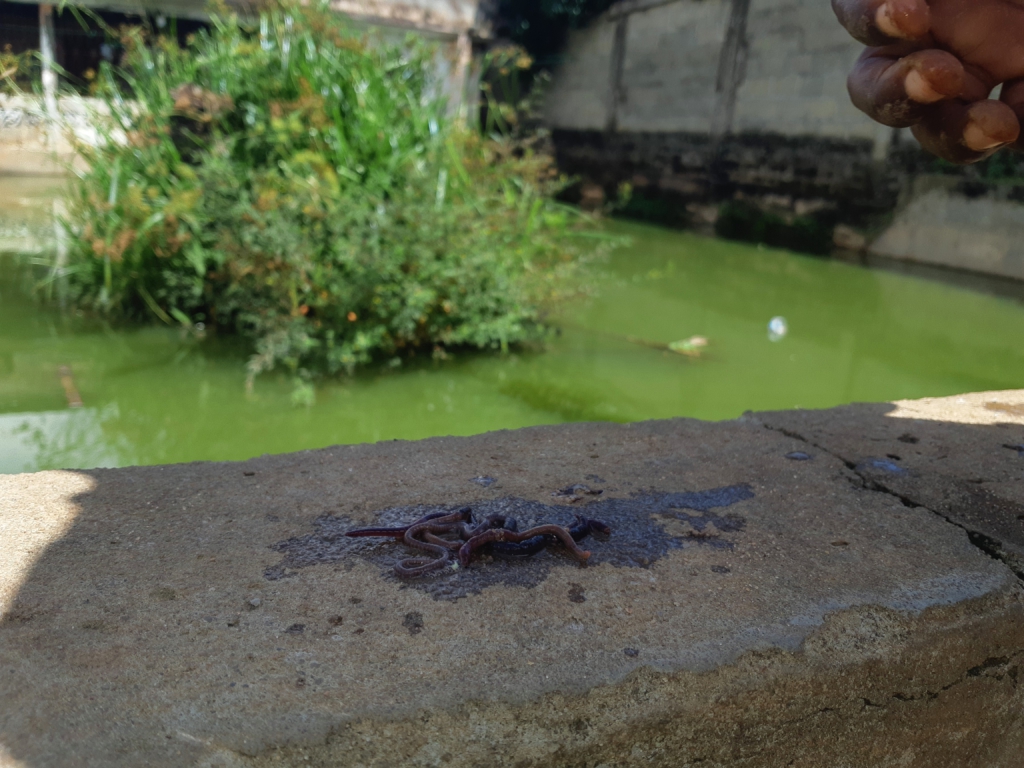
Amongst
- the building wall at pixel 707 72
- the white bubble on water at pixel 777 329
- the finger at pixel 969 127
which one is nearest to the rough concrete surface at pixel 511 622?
the finger at pixel 969 127

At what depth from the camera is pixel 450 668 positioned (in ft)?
4.56

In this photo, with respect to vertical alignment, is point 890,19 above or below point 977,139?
above

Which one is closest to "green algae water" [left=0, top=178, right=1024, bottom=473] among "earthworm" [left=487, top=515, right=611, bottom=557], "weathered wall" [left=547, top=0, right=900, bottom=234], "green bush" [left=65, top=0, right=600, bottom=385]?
"green bush" [left=65, top=0, right=600, bottom=385]

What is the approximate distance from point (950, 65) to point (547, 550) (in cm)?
122

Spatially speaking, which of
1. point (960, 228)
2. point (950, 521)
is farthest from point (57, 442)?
point (960, 228)

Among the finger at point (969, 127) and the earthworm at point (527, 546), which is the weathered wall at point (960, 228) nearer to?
the finger at point (969, 127)

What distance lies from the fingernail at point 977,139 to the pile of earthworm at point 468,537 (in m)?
1.06

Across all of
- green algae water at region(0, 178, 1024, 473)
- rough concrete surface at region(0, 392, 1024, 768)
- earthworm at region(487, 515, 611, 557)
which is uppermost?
earthworm at region(487, 515, 611, 557)

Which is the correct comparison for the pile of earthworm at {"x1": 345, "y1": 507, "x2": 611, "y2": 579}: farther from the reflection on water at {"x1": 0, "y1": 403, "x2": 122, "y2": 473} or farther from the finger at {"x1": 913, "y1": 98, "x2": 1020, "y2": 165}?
the reflection on water at {"x1": 0, "y1": 403, "x2": 122, "y2": 473}

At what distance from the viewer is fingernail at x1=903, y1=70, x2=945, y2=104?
1605mm

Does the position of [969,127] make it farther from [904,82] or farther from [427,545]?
[427,545]

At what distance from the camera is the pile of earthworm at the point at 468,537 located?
1679 millimetres

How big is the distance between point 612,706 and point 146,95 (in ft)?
16.0

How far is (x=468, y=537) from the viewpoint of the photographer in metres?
1.75
